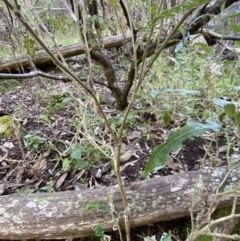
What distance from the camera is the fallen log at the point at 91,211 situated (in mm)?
921

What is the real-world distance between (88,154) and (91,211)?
39cm

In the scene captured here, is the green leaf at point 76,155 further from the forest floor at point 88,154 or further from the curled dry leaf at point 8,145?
the curled dry leaf at point 8,145

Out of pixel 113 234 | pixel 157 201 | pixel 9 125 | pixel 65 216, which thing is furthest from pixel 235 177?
pixel 9 125

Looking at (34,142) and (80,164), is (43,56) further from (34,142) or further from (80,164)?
(80,164)

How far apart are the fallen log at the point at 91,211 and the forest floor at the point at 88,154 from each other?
0.10 meters

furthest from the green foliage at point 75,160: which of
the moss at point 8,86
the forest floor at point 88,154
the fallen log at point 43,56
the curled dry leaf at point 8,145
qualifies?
the fallen log at point 43,56

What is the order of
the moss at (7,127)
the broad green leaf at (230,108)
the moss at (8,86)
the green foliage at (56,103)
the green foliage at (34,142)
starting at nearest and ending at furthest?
the broad green leaf at (230,108) < the green foliage at (34,142) < the moss at (7,127) < the green foliage at (56,103) < the moss at (8,86)

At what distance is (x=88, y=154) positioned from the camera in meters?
1.29

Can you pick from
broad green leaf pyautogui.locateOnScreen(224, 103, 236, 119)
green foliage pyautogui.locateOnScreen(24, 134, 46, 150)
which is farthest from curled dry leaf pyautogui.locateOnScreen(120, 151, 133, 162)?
broad green leaf pyautogui.locateOnScreen(224, 103, 236, 119)

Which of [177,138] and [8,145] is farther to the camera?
[8,145]

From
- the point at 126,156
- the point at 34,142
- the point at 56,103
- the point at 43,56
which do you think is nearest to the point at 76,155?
the point at 126,156

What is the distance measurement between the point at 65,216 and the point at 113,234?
183 millimetres

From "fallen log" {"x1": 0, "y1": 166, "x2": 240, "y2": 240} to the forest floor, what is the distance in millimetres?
101

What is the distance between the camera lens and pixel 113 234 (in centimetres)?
100
